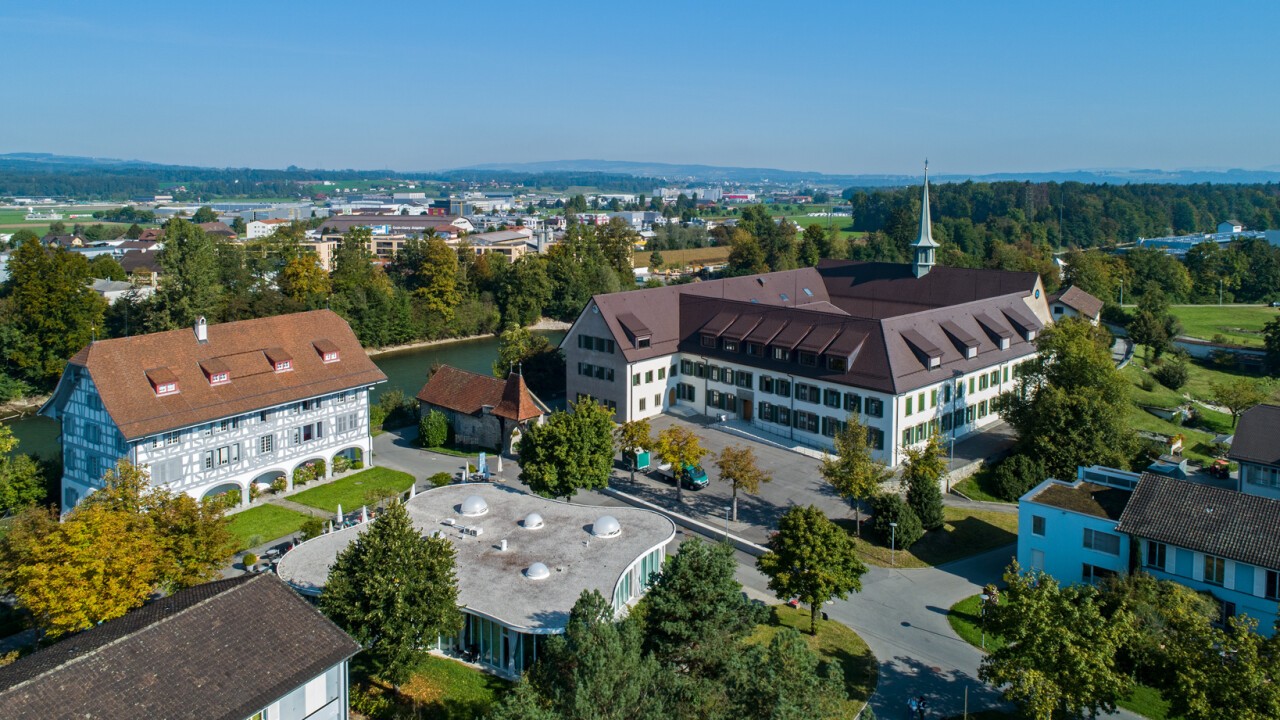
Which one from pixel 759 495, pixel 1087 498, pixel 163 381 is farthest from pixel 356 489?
pixel 1087 498

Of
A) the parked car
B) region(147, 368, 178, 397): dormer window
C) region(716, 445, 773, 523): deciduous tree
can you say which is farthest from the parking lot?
region(147, 368, 178, 397): dormer window

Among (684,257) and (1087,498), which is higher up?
(684,257)

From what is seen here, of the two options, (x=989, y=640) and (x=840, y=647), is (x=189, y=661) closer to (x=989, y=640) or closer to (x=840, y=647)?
(x=840, y=647)

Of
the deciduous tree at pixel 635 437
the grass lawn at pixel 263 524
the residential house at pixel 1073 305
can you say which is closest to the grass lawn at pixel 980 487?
the deciduous tree at pixel 635 437

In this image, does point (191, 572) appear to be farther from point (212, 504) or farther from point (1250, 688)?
point (1250, 688)

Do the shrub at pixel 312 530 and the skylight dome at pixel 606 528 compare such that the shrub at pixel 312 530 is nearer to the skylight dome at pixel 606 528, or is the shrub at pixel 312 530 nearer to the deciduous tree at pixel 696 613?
the skylight dome at pixel 606 528

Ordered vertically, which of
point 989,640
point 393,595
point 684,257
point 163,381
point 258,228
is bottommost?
point 989,640

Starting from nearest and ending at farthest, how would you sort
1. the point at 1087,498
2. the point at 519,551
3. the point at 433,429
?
the point at 519,551
the point at 1087,498
the point at 433,429
